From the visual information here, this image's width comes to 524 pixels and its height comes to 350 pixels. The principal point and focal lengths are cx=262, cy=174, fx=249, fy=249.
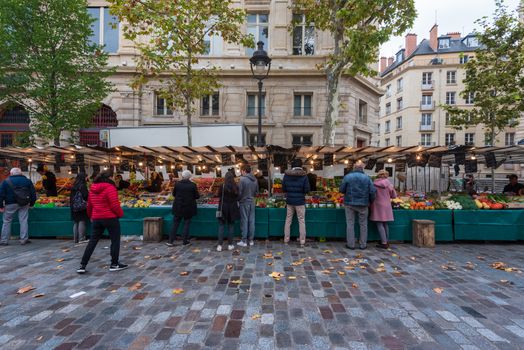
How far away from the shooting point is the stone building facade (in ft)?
55.0

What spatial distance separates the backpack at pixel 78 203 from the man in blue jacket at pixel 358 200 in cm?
671

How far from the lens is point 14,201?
259 inches

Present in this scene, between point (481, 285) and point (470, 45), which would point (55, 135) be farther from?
point (470, 45)

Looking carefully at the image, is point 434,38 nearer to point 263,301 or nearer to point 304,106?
point 304,106

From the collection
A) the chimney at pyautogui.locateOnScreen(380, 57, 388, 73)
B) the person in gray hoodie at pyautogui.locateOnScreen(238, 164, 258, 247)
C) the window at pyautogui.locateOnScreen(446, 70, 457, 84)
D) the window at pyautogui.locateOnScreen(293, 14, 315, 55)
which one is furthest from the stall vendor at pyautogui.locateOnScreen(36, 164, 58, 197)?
the chimney at pyautogui.locateOnScreen(380, 57, 388, 73)

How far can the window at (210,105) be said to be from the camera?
56.0 feet

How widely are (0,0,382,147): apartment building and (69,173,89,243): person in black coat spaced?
11039mm

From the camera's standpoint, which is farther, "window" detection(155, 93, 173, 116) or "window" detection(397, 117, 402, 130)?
"window" detection(397, 117, 402, 130)

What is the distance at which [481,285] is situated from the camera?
13.8 ft

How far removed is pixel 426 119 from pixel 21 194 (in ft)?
155

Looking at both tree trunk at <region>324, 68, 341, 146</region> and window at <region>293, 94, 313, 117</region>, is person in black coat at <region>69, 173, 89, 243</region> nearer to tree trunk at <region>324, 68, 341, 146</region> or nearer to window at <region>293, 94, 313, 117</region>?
tree trunk at <region>324, 68, 341, 146</region>

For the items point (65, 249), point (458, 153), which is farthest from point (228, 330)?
point (458, 153)

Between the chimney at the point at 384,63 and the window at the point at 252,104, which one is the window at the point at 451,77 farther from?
the window at the point at 252,104

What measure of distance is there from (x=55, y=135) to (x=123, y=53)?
8.39 meters
